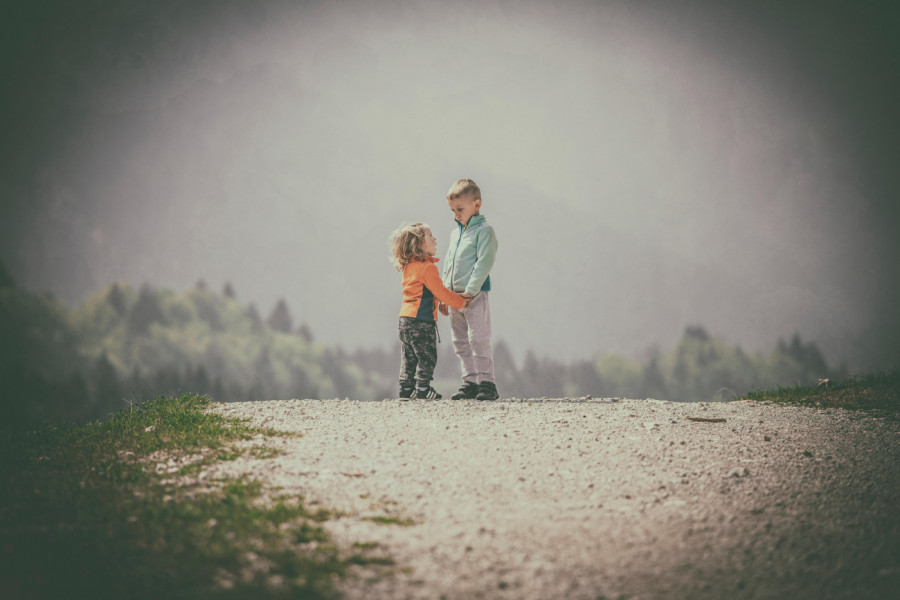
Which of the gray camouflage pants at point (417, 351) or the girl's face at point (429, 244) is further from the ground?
the girl's face at point (429, 244)

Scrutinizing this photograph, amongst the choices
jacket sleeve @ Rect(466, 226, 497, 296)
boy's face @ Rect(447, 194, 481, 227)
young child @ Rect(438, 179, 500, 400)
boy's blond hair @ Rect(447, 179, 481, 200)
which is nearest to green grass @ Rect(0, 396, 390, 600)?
young child @ Rect(438, 179, 500, 400)

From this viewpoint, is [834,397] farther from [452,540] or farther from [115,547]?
[115,547]

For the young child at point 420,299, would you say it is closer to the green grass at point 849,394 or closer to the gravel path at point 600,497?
the gravel path at point 600,497

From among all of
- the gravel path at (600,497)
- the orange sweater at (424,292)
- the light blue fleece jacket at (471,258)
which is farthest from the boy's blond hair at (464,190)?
the gravel path at (600,497)

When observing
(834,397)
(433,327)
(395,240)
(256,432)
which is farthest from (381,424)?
(834,397)

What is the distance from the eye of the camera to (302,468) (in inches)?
231

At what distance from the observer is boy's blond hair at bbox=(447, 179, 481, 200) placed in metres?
9.28

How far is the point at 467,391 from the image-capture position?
30.2ft

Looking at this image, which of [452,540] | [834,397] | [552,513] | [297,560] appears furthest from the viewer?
[834,397]

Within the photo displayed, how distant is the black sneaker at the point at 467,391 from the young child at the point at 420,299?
30 cm

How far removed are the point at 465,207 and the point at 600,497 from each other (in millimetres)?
5128

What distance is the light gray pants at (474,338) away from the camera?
29.7 feet

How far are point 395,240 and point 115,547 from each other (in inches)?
232

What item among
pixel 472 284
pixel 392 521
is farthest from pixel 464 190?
pixel 392 521
